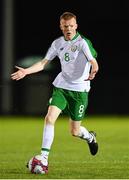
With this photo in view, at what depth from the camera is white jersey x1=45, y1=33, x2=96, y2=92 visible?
13062 millimetres

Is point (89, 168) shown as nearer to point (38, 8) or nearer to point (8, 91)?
point (8, 91)

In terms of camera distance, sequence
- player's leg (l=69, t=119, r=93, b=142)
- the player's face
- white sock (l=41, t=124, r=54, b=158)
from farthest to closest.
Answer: player's leg (l=69, t=119, r=93, b=142) < the player's face < white sock (l=41, t=124, r=54, b=158)

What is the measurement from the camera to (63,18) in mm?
12805

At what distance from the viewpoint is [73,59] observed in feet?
43.1

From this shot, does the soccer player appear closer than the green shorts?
Yes

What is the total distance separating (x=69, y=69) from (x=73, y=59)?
6.8 inches

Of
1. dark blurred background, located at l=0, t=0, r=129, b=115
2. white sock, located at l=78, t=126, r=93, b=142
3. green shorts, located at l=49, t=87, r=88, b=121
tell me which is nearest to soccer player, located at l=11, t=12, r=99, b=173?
green shorts, located at l=49, t=87, r=88, b=121

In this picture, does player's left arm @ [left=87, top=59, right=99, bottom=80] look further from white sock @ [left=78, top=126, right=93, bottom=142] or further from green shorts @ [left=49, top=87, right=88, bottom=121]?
white sock @ [left=78, top=126, right=93, bottom=142]

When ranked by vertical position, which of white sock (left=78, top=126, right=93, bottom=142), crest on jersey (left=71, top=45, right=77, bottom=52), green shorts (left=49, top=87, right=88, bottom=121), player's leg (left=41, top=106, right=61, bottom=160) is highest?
crest on jersey (left=71, top=45, right=77, bottom=52)

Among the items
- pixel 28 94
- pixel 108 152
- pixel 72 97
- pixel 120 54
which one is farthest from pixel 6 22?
pixel 72 97

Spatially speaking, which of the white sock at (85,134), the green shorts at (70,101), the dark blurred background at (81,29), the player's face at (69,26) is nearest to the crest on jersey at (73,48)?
the player's face at (69,26)

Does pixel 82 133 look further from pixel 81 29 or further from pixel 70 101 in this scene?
pixel 81 29

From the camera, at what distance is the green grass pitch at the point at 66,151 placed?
40.8ft

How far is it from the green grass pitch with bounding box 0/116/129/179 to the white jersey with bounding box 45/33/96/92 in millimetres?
1226
